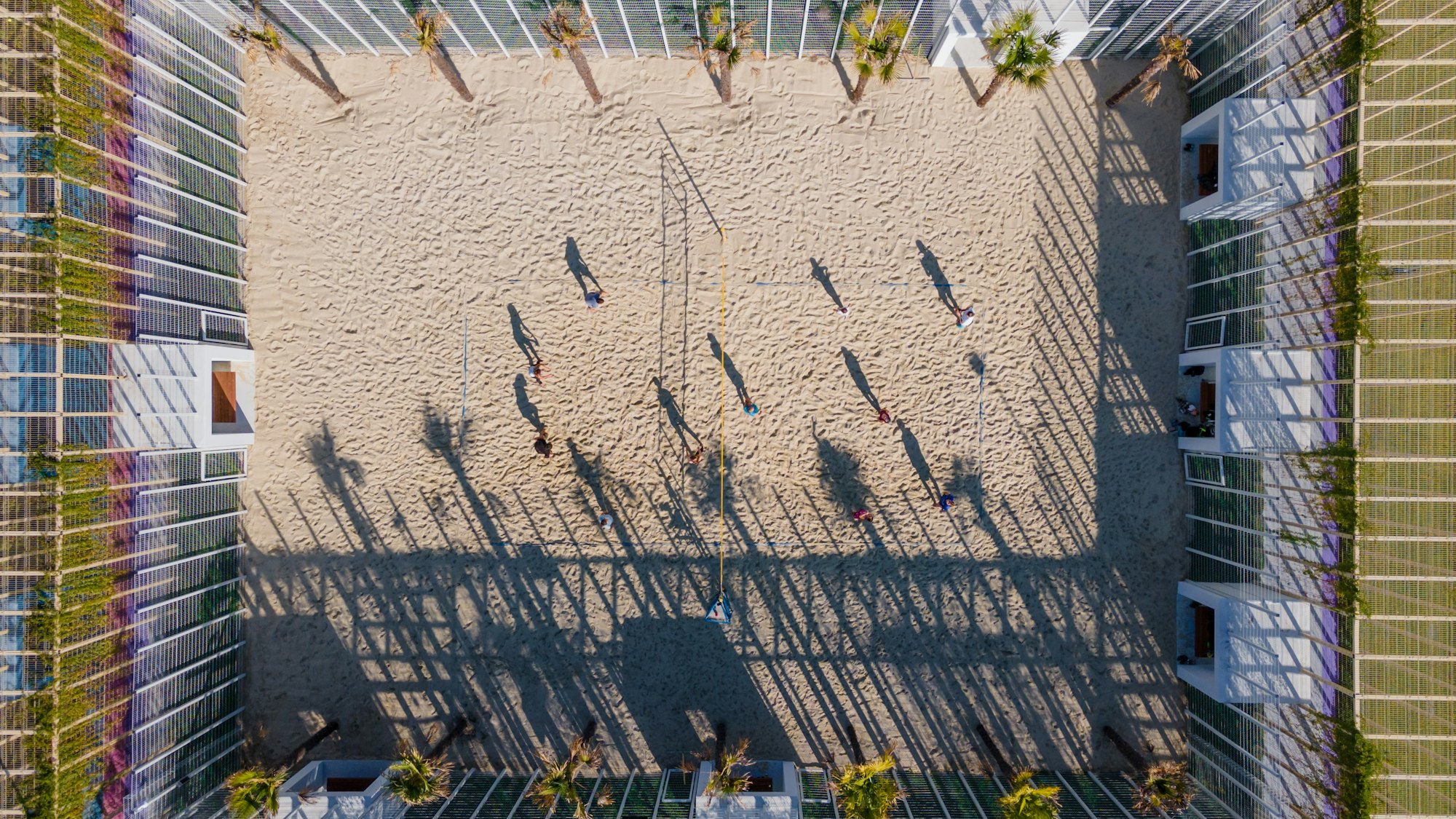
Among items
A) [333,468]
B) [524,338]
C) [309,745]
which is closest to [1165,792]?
[524,338]

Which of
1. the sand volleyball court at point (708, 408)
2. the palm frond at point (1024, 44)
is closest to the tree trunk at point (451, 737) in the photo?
the sand volleyball court at point (708, 408)

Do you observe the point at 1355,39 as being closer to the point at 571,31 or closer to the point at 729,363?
the point at 729,363

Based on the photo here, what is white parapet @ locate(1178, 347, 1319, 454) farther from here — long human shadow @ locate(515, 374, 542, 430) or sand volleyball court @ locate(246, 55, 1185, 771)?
long human shadow @ locate(515, 374, 542, 430)

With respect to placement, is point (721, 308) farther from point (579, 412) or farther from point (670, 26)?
point (670, 26)

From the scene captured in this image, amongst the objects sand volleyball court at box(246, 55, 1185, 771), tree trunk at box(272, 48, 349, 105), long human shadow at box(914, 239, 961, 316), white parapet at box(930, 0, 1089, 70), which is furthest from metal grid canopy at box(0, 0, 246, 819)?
white parapet at box(930, 0, 1089, 70)

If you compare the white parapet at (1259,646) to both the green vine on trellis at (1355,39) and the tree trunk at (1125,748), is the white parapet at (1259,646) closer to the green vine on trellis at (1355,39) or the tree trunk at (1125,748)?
the tree trunk at (1125,748)
